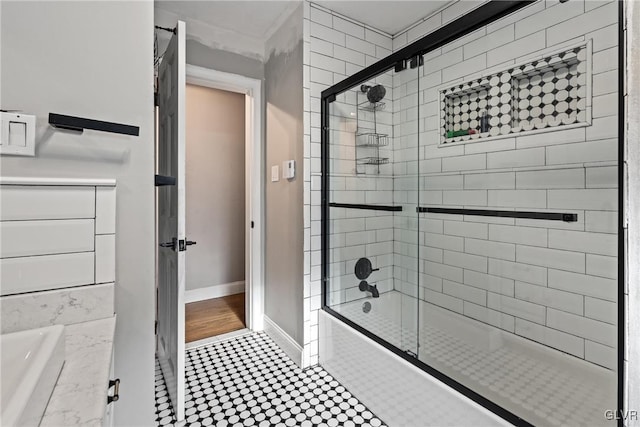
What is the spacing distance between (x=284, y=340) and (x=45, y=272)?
1.67 m

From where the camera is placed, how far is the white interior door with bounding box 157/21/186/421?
5.13ft

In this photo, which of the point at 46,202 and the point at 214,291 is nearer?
the point at 46,202

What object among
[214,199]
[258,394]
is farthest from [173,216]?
[214,199]

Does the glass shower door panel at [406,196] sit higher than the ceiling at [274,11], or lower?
lower

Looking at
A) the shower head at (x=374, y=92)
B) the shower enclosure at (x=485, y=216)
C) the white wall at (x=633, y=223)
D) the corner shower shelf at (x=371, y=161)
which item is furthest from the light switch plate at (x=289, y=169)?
the white wall at (x=633, y=223)

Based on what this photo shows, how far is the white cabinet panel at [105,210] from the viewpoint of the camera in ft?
3.40

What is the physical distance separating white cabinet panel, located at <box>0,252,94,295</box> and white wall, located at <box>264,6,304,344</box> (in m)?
1.30

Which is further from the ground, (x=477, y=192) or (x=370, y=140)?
(x=370, y=140)

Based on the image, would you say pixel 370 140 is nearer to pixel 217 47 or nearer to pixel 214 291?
pixel 217 47

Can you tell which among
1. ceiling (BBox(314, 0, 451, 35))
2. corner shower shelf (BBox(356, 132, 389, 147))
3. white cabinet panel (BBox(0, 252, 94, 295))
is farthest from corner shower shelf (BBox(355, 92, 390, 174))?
white cabinet panel (BBox(0, 252, 94, 295))

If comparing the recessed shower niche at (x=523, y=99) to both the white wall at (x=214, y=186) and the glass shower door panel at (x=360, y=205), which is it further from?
the white wall at (x=214, y=186)

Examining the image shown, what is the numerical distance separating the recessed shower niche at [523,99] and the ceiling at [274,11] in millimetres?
684

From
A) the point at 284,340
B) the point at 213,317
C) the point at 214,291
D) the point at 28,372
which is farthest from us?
the point at 214,291

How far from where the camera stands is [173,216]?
169cm
